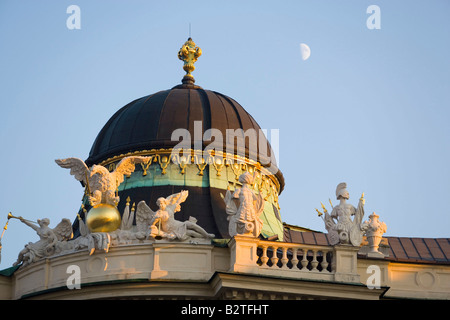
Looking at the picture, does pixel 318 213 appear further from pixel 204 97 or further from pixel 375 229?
pixel 204 97

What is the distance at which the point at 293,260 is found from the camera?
113ft

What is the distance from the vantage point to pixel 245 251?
34.2 metres

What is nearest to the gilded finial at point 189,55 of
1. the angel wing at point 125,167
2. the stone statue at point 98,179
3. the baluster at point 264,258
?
the angel wing at point 125,167

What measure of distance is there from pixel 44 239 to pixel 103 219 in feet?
8.98

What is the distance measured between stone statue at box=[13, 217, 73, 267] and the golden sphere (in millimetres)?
1858

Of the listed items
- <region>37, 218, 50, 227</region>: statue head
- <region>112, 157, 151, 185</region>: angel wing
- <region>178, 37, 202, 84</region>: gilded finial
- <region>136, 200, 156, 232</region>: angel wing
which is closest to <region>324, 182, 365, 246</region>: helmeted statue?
<region>136, 200, 156, 232</region>: angel wing

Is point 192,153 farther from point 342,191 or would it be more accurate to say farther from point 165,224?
point 342,191

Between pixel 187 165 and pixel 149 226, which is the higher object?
pixel 187 165

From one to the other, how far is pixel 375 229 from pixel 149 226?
654 centimetres
